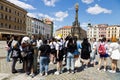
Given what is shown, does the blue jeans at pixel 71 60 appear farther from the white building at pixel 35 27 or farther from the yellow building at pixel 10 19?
the white building at pixel 35 27

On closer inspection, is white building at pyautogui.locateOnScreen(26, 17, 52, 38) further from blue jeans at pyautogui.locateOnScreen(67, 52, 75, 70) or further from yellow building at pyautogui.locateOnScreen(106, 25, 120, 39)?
blue jeans at pyautogui.locateOnScreen(67, 52, 75, 70)

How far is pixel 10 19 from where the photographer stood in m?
54.3

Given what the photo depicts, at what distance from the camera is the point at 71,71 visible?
29.1ft

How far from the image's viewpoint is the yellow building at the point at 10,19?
49.4 meters

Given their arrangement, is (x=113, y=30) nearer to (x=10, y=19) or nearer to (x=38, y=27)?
(x=38, y=27)

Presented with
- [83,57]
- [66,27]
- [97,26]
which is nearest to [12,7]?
[83,57]

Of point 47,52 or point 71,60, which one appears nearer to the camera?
point 47,52

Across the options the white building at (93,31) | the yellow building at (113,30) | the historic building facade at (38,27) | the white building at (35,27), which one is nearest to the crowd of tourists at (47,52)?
the white building at (35,27)

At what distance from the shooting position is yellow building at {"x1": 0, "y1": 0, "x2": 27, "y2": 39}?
49.4 metres

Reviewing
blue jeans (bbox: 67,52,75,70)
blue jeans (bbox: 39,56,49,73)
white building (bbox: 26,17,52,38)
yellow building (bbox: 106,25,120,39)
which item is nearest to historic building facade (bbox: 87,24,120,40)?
yellow building (bbox: 106,25,120,39)

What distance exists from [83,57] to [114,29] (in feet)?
421

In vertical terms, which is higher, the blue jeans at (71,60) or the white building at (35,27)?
the white building at (35,27)

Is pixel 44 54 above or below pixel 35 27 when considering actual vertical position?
below

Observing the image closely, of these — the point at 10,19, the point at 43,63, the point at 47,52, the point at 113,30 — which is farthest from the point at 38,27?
the point at 47,52
